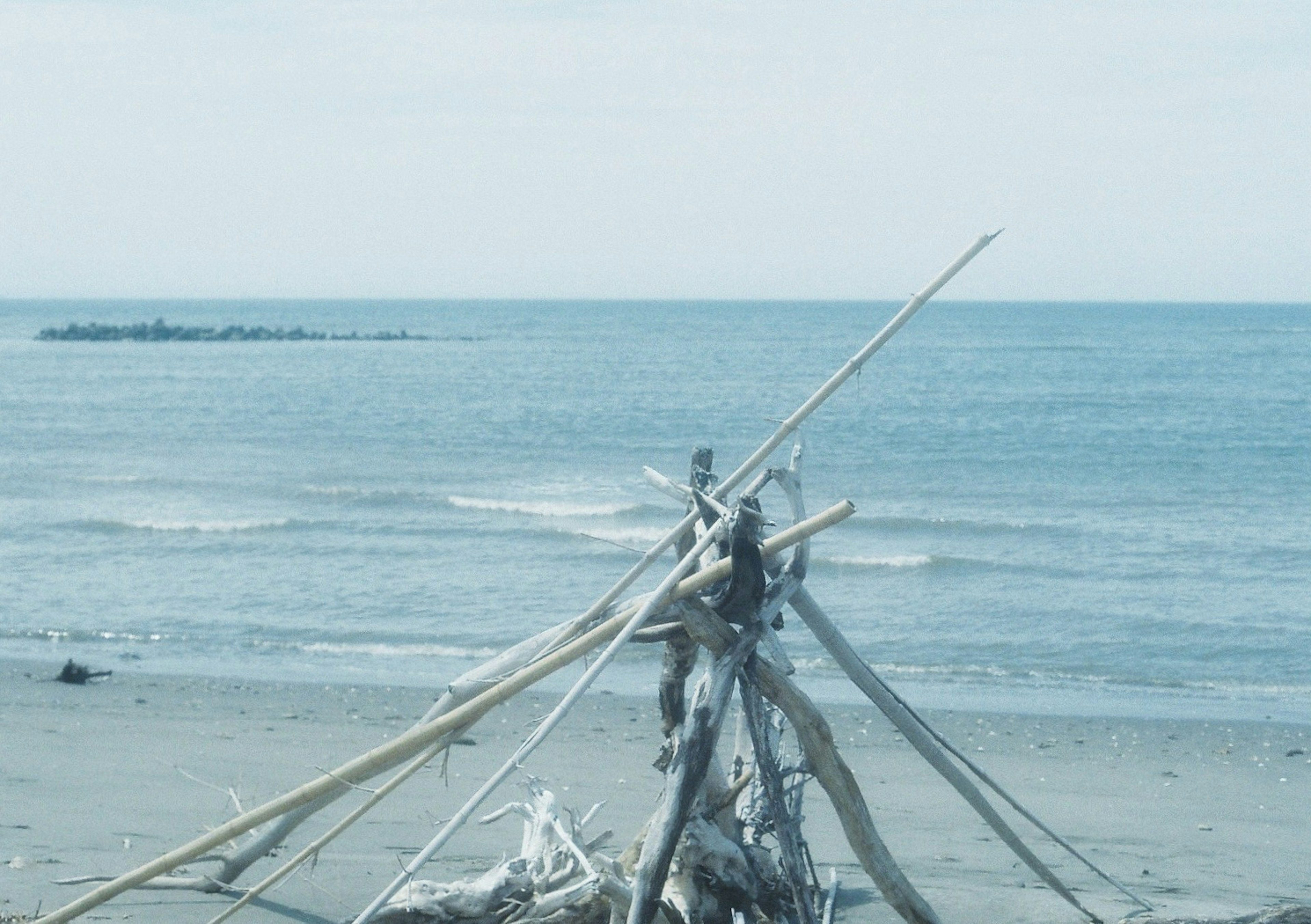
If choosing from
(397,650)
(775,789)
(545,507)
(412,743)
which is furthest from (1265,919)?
(545,507)

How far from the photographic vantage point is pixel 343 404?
→ 44781 mm

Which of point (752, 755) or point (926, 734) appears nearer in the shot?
point (926, 734)

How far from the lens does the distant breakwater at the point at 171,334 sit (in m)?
82.6

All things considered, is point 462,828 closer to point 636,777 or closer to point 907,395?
point 636,777

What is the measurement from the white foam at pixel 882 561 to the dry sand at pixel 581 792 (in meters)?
6.53

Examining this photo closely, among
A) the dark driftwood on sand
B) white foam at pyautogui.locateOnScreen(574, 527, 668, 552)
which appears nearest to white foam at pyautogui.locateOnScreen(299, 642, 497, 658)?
the dark driftwood on sand

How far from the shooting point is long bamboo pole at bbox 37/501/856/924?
384cm

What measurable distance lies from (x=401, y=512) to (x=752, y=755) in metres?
18.4

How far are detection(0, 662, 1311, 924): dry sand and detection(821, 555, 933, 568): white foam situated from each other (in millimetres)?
6529

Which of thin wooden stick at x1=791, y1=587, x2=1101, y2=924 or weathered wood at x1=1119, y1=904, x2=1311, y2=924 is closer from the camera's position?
thin wooden stick at x1=791, y1=587, x2=1101, y2=924

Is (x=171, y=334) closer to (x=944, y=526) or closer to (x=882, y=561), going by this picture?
(x=944, y=526)

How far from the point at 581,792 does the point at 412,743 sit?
4601 mm

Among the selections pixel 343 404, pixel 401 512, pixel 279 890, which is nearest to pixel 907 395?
pixel 343 404

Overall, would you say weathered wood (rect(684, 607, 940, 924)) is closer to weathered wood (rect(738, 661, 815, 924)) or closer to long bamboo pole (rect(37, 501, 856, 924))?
weathered wood (rect(738, 661, 815, 924))
